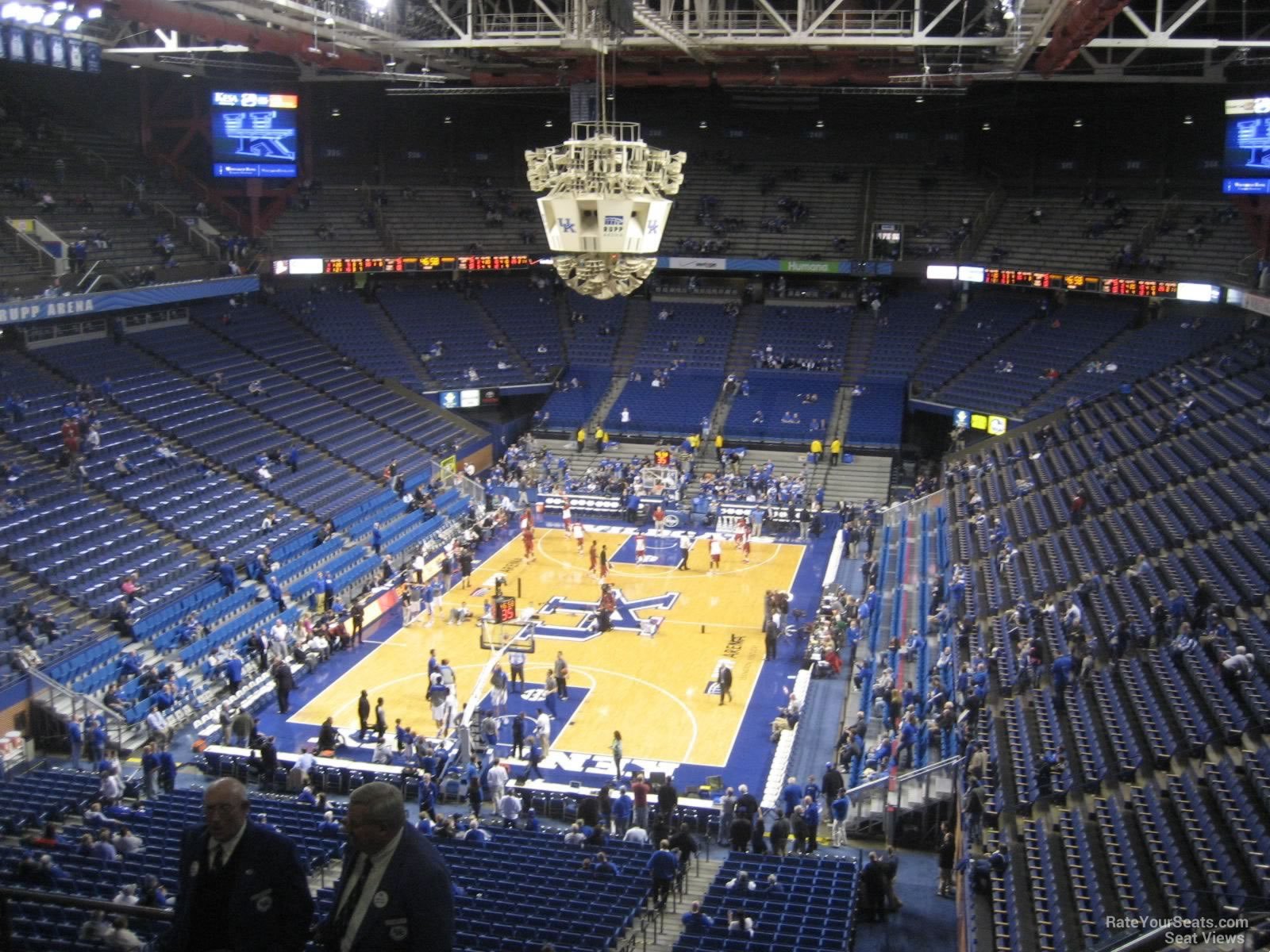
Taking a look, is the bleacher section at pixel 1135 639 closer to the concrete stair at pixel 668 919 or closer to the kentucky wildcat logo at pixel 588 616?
the concrete stair at pixel 668 919

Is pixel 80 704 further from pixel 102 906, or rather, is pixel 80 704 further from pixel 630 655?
pixel 102 906

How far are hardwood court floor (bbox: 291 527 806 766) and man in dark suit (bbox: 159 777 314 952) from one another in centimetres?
2082

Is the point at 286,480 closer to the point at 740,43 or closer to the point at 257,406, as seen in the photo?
the point at 257,406

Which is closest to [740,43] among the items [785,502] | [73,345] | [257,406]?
[785,502]

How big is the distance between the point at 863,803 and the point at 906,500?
22371 mm

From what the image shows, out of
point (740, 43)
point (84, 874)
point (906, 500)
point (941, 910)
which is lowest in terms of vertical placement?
point (941, 910)

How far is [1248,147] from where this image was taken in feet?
125

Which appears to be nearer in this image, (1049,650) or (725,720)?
(1049,650)

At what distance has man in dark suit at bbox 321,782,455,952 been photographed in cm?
448

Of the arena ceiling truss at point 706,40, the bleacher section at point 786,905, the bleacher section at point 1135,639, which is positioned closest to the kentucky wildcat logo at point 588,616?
the bleacher section at point 1135,639

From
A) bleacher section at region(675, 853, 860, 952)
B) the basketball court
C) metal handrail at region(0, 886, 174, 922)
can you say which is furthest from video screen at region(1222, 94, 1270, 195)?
metal handrail at region(0, 886, 174, 922)

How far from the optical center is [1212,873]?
48.3ft

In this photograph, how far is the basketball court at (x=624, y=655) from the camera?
2630 cm

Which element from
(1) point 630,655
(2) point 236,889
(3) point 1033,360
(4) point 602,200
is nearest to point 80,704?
(1) point 630,655
